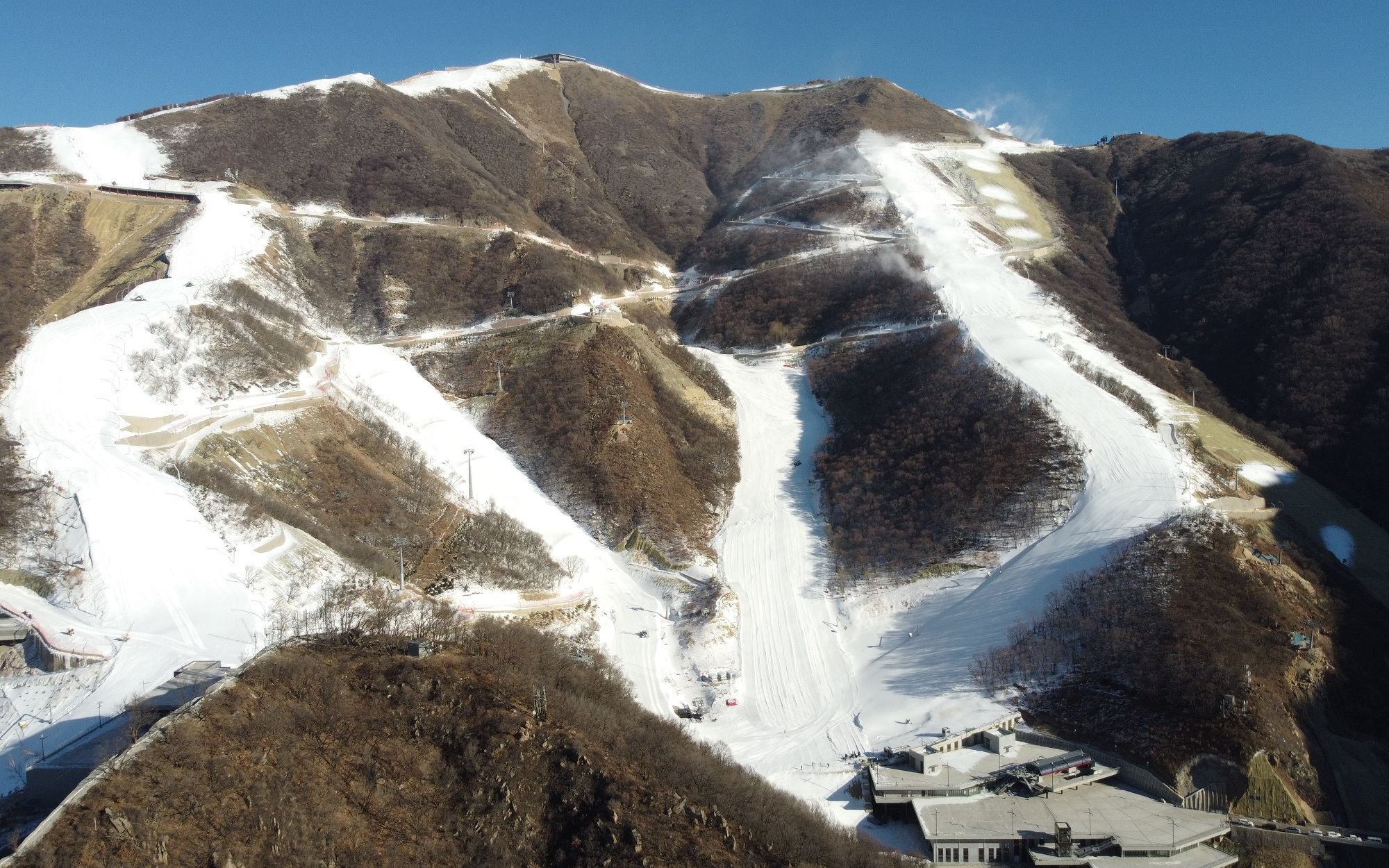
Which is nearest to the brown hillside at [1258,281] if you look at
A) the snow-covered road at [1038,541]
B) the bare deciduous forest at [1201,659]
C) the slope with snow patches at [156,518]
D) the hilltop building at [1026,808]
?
the snow-covered road at [1038,541]

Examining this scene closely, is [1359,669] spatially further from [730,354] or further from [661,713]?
[730,354]

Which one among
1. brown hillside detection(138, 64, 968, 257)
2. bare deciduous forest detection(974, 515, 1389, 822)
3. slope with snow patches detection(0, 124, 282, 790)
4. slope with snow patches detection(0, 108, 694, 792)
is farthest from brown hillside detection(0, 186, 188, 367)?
bare deciduous forest detection(974, 515, 1389, 822)

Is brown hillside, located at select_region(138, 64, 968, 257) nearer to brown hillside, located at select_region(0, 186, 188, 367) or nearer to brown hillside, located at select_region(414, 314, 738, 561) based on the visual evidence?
brown hillside, located at select_region(0, 186, 188, 367)

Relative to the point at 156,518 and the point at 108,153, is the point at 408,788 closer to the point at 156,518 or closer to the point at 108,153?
the point at 156,518

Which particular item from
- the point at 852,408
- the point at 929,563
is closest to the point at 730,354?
the point at 852,408

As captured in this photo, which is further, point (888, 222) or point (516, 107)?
point (516, 107)

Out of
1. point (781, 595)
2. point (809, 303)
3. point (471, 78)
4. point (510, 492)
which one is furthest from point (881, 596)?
point (471, 78)
